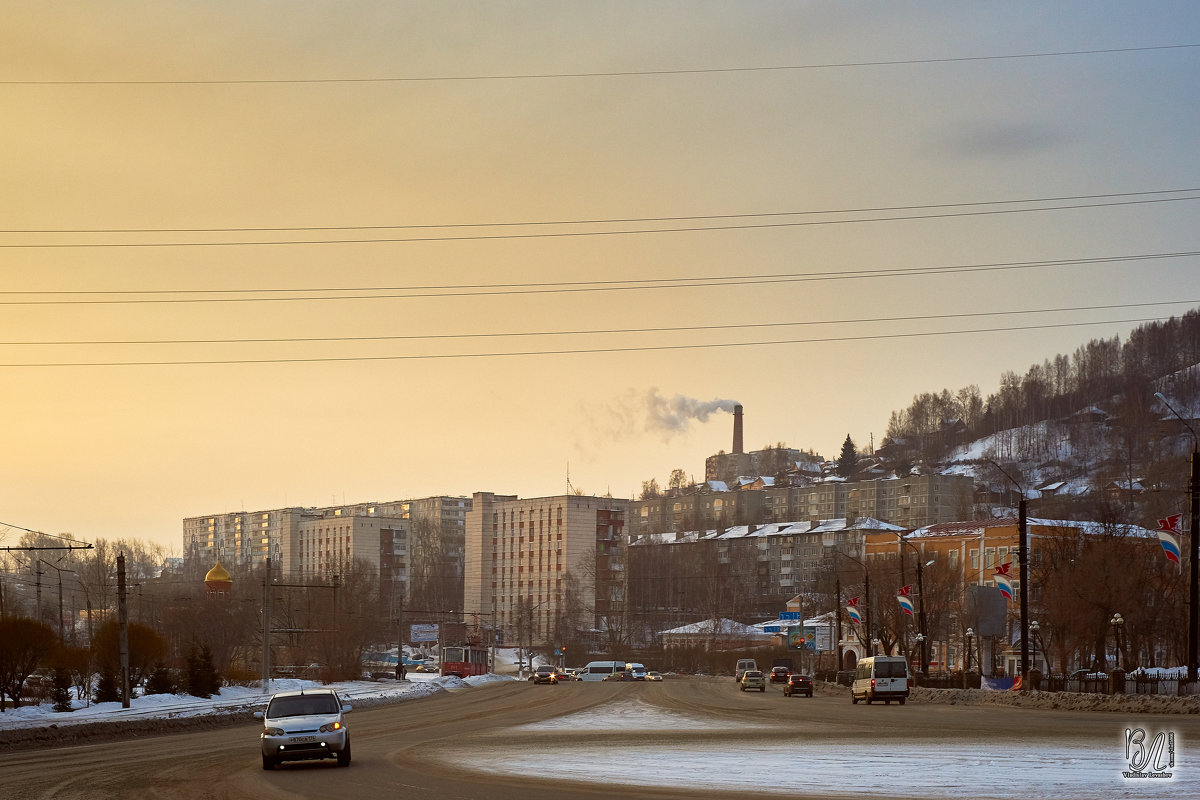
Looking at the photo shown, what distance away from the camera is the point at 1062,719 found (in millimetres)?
46375

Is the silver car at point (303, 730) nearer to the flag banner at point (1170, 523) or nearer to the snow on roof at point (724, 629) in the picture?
the flag banner at point (1170, 523)

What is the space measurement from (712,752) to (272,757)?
10347 millimetres

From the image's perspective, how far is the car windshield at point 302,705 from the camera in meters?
30.8

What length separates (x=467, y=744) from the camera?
3778 cm

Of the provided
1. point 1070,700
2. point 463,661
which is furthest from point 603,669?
point 1070,700

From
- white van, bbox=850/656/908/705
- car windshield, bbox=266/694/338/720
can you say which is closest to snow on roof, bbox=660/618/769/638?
white van, bbox=850/656/908/705

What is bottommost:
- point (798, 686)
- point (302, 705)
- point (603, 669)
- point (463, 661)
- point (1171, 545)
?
point (603, 669)

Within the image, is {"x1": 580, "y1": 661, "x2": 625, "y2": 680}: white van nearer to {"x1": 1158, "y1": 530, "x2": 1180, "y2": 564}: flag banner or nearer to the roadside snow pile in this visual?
the roadside snow pile

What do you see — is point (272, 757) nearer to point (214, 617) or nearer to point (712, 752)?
point (712, 752)

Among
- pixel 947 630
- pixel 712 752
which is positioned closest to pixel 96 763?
pixel 712 752

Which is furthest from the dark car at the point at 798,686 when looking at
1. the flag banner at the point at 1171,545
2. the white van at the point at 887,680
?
the flag banner at the point at 1171,545

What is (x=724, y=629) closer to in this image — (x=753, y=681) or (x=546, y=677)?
(x=546, y=677)

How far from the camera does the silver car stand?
97.5 ft

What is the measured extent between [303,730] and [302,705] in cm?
139
